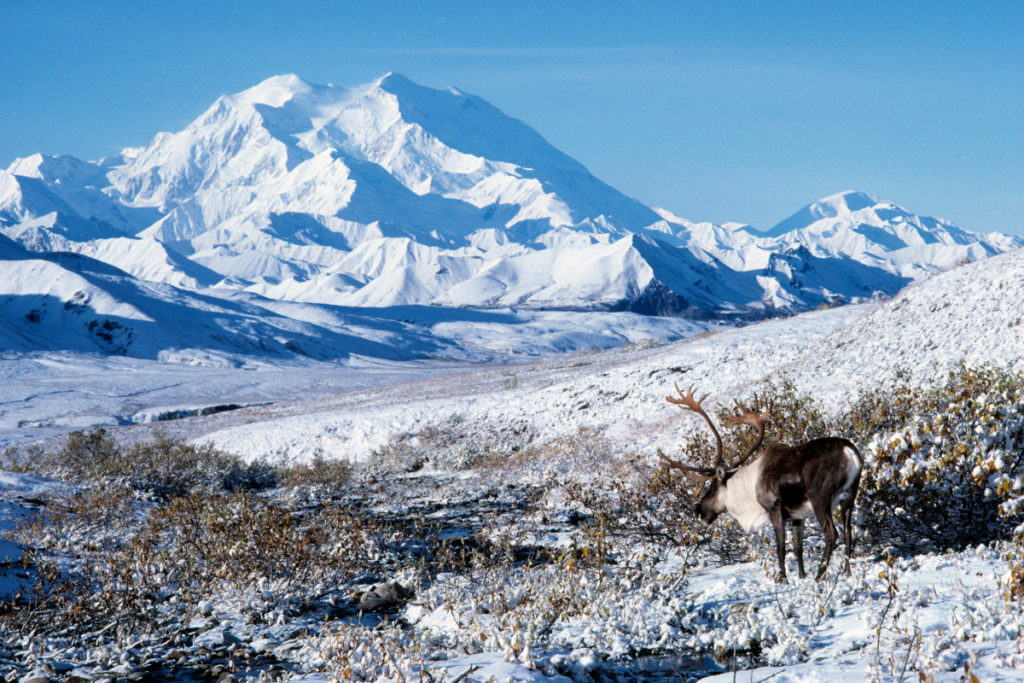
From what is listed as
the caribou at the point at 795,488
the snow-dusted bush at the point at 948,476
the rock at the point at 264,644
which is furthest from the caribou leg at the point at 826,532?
the rock at the point at 264,644

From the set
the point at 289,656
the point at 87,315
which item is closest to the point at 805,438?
the point at 289,656

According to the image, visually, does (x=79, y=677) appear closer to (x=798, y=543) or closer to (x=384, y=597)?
(x=384, y=597)

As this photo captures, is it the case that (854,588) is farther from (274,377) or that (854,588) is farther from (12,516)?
(274,377)

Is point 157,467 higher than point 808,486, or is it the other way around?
point 808,486

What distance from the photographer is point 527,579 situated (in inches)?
373

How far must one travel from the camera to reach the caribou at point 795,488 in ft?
25.2

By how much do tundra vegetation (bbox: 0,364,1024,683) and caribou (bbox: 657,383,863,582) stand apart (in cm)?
61

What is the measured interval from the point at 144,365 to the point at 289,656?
296 feet

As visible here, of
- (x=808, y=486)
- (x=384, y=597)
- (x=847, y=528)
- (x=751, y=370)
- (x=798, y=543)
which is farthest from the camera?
(x=751, y=370)

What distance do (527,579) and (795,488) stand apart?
140 inches

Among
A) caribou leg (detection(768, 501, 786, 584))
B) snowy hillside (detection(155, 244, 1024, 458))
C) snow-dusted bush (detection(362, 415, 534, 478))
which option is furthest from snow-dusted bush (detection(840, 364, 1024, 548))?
snow-dusted bush (detection(362, 415, 534, 478))

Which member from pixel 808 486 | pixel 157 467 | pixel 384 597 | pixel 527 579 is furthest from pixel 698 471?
pixel 157 467

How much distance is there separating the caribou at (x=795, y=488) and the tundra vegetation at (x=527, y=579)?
61 centimetres

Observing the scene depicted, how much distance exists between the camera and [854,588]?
7.89 metres
